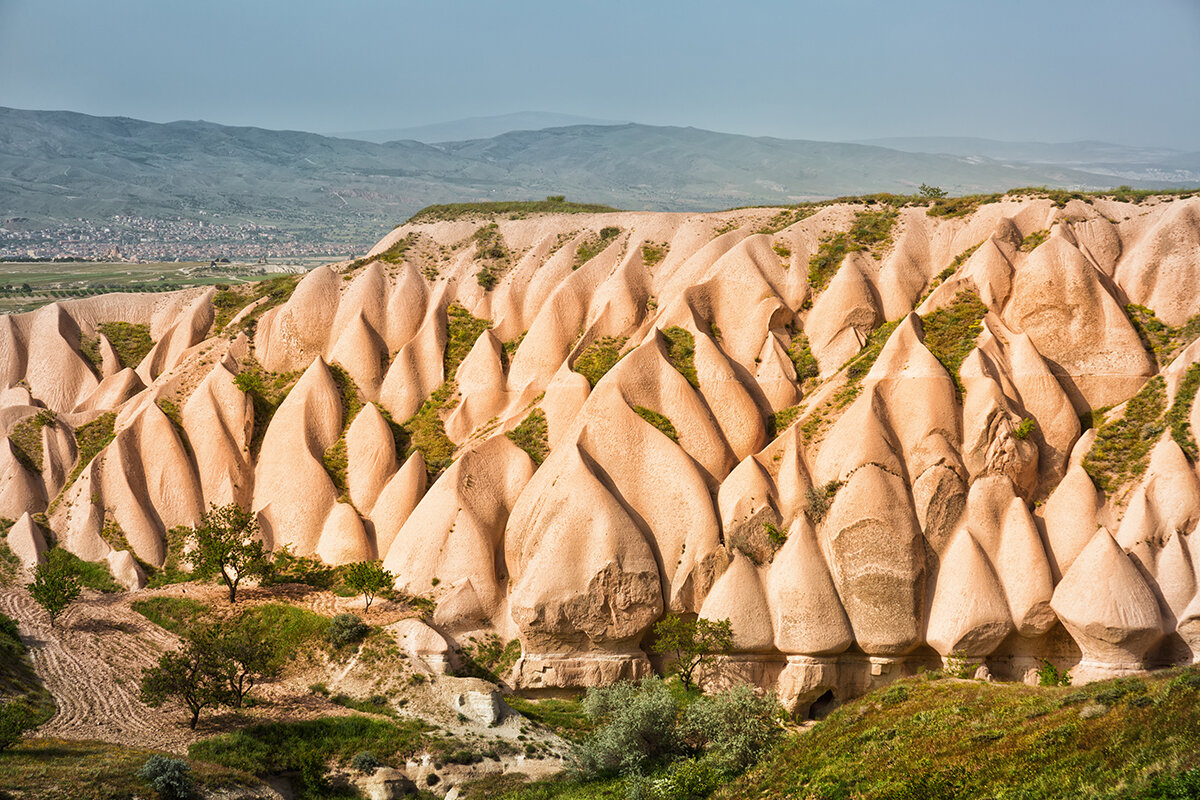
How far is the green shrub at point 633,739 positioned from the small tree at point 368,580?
36.8ft

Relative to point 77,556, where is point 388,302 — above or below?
above

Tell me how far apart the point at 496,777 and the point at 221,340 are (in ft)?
112

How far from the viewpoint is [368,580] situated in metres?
41.9

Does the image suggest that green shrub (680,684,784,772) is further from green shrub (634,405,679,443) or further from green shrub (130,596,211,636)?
green shrub (130,596,211,636)

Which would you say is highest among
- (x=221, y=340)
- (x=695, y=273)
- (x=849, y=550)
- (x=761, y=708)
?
(x=695, y=273)

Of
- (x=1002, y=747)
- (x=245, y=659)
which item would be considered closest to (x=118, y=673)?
(x=245, y=659)

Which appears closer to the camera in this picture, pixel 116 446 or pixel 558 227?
pixel 116 446

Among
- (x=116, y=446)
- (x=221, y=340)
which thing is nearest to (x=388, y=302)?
(x=221, y=340)

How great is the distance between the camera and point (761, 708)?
3534cm

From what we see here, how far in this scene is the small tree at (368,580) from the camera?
4198 cm

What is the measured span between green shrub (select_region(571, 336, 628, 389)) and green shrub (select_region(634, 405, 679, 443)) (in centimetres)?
351

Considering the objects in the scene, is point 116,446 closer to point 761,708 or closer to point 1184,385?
point 761,708

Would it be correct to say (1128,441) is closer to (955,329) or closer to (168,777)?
(955,329)

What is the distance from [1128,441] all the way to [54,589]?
4442cm
